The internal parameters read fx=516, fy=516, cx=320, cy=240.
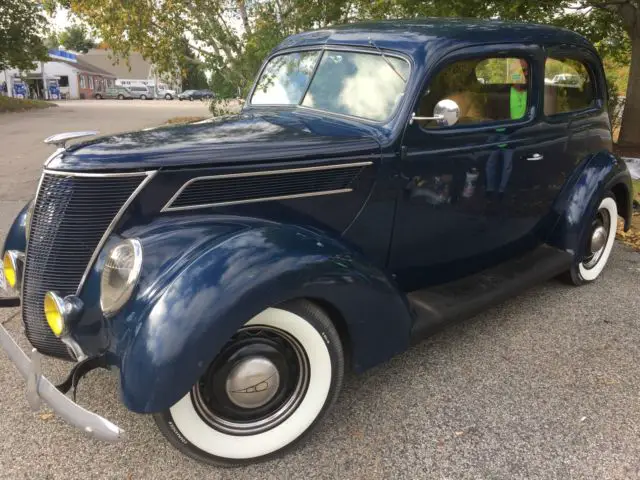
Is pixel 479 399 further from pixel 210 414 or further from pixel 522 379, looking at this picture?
pixel 210 414

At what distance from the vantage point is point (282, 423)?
2.20m

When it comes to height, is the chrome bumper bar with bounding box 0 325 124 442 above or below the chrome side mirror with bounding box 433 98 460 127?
below

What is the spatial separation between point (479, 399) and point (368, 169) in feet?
4.22

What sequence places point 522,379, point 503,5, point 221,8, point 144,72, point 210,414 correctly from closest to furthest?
point 210,414 < point 522,379 < point 503,5 < point 221,8 < point 144,72

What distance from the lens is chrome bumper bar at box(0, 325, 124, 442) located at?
5.82 feet

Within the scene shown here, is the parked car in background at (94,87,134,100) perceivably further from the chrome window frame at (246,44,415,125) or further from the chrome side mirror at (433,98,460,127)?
the chrome side mirror at (433,98,460,127)

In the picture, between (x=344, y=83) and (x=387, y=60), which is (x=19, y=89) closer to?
(x=344, y=83)

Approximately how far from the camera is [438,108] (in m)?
2.51

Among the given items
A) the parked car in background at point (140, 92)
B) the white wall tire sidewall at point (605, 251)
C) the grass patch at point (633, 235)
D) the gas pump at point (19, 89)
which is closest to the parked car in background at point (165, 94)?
the parked car in background at point (140, 92)

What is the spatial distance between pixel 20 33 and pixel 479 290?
2866 cm

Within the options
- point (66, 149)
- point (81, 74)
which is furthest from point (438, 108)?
point (81, 74)

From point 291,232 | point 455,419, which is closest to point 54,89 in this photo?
point 291,232

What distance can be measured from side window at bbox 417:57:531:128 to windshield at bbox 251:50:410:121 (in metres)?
0.21

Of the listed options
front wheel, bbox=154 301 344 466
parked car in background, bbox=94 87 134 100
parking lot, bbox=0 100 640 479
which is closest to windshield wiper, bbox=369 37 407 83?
front wheel, bbox=154 301 344 466
